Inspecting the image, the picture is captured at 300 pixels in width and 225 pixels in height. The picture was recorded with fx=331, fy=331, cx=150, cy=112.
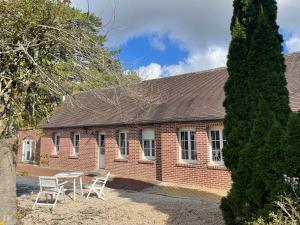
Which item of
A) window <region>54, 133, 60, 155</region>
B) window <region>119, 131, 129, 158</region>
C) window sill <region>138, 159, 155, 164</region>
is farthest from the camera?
window <region>54, 133, 60, 155</region>

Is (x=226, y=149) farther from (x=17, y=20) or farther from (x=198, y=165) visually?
(x=198, y=165)

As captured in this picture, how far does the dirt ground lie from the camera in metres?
8.27

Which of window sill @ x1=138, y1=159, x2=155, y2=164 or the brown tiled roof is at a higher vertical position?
the brown tiled roof

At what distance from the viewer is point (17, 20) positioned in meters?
6.64

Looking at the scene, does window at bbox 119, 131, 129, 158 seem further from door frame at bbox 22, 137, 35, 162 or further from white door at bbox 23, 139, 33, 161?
white door at bbox 23, 139, 33, 161

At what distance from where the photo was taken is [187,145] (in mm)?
16016

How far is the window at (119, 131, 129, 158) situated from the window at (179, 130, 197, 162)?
159 inches

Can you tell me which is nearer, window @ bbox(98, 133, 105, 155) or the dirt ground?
the dirt ground

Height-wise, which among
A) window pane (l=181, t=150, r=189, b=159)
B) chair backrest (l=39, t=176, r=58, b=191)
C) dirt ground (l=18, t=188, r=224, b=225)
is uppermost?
window pane (l=181, t=150, r=189, b=159)

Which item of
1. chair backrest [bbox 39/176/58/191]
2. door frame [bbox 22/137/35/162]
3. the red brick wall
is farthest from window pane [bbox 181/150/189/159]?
door frame [bbox 22/137/35/162]

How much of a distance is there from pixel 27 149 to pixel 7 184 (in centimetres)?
2108

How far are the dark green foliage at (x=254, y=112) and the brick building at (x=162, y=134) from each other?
4.96m

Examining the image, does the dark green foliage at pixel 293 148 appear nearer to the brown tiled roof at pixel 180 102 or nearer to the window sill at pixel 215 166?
the brown tiled roof at pixel 180 102

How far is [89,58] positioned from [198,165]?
31.7ft
